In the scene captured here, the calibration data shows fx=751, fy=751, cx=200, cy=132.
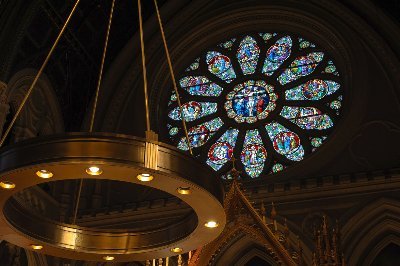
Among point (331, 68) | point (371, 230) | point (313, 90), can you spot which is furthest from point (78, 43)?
point (371, 230)

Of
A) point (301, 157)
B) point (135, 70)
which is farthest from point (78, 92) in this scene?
point (301, 157)

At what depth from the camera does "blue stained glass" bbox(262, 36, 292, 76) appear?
49.6ft

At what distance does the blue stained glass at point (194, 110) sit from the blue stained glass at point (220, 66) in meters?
0.68

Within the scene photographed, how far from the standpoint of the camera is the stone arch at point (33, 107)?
45.7 feet

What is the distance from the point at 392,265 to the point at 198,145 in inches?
178

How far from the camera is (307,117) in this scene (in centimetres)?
1414

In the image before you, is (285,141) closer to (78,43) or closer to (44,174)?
(78,43)

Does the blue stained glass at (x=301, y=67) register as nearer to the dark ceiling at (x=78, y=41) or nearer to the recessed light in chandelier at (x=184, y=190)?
the dark ceiling at (x=78, y=41)

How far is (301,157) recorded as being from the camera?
44.8 feet

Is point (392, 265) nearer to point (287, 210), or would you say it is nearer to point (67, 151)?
point (287, 210)

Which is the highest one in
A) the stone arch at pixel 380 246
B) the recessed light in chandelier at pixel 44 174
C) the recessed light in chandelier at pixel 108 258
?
the stone arch at pixel 380 246

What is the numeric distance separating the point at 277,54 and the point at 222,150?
95.2 inches

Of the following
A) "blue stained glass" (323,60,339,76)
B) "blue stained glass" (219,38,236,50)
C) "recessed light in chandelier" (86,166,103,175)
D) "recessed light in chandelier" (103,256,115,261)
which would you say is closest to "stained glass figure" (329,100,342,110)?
"blue stained glass" (323,60,339,76)

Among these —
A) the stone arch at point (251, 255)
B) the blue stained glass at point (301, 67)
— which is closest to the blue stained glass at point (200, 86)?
the blue stained glass at point (301, 67)
